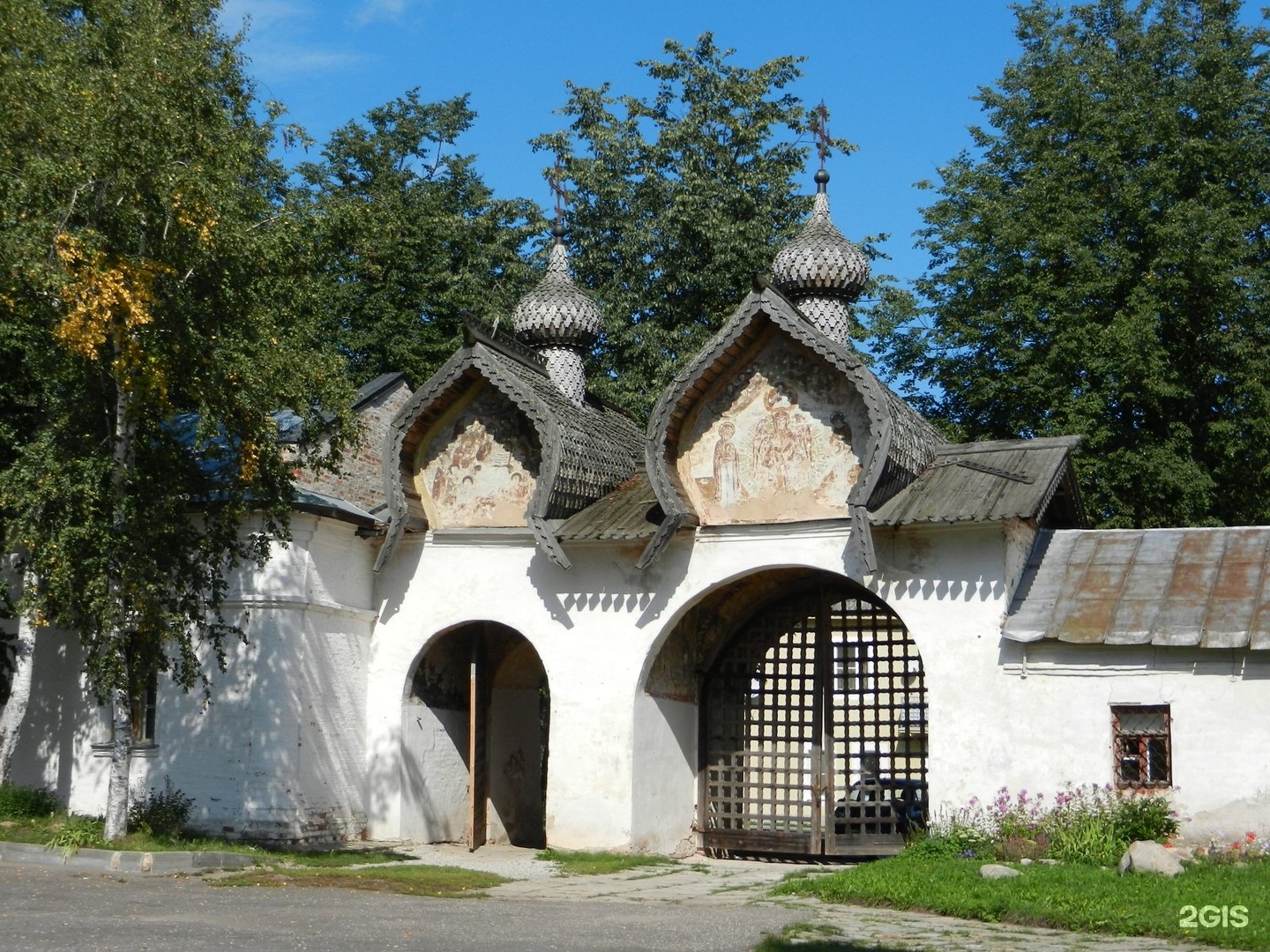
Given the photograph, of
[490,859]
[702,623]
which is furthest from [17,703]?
[702,623]

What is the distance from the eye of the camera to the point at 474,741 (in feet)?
57.9

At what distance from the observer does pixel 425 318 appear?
3005 cm

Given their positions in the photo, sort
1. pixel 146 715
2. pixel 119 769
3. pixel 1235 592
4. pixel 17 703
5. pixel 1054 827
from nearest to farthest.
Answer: pixel 1054 827
pixel 119 769
pixel 1235 592
pixel 17 703
pixel 146 715

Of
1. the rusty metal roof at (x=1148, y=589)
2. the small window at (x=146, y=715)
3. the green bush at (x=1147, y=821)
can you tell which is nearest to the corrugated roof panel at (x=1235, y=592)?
the rusty metal roof at (x=1148, y=589)

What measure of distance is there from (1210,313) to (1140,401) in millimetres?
1763

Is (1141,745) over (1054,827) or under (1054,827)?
over

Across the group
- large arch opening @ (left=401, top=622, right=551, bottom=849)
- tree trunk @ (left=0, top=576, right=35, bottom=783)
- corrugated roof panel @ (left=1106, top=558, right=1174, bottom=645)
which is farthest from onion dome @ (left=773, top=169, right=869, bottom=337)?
tree trunk @ (left=0, top=576, right=35, bottom=783)

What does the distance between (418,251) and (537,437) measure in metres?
13.2

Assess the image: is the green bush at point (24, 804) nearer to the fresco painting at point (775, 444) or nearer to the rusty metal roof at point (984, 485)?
the fresco painting at point (775, 444)

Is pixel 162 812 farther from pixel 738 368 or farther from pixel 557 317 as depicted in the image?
pixel 557 317

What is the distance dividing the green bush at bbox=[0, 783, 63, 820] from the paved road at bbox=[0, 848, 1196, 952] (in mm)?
3115

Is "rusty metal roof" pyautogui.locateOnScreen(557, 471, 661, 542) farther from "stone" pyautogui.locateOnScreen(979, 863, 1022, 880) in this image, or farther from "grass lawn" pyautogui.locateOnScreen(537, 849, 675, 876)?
"stone" pyautogui.locateOnScreen(979, 863, 1022, 880)

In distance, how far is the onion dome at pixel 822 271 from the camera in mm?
19219

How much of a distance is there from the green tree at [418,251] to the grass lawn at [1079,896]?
1658cm
